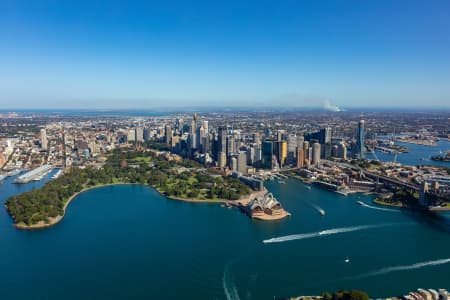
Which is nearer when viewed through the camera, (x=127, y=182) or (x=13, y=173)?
(x=127, y=182)

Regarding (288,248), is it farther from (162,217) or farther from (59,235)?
(59,235)

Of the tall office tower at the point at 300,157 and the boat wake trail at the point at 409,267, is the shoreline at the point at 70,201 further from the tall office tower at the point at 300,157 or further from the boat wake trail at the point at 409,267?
the tall office tower at the point at 300,157

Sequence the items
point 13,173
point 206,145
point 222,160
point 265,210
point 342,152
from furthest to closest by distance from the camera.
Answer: point 342,152, point 206,145, point 222,160, point 13,173, point 265,210

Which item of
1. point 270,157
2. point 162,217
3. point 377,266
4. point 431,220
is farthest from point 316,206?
point 270,157

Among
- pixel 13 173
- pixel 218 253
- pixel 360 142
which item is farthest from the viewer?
pixel 360 142

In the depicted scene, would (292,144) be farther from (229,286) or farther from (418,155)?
(229,286)

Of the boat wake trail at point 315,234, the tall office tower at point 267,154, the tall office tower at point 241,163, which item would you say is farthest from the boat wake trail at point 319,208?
the tall office tower at point 267,154

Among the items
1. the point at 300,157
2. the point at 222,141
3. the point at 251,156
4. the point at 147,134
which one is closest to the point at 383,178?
the point at 300,157
